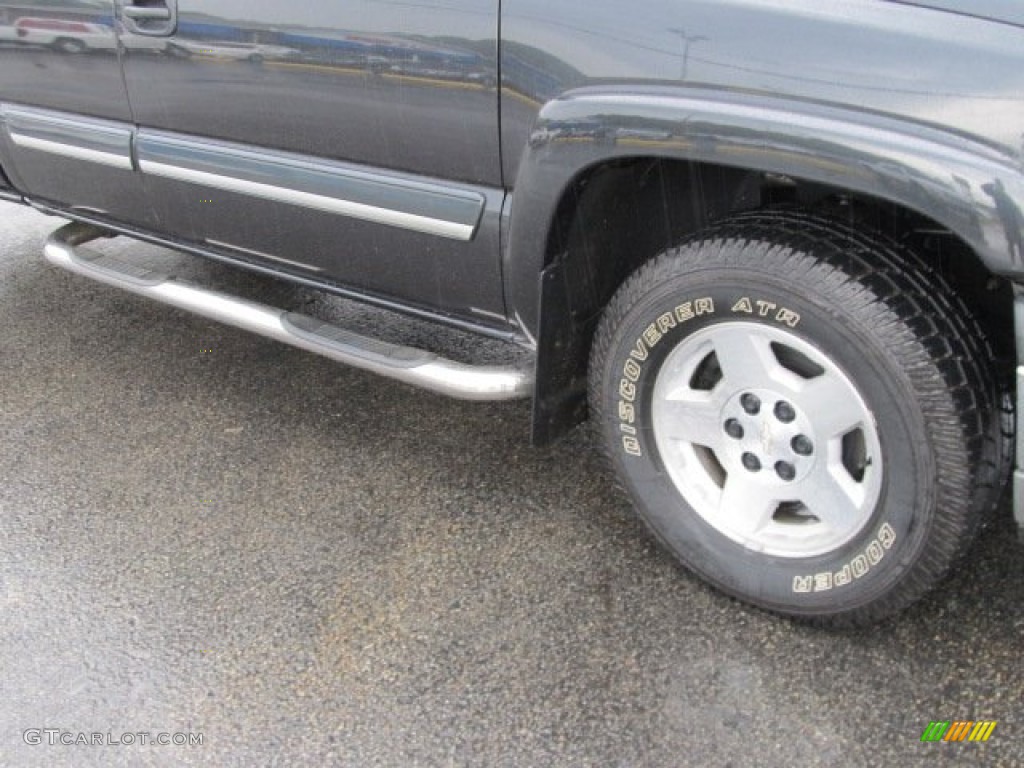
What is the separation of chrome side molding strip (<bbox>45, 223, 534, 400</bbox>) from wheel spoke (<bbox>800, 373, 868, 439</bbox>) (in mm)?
663

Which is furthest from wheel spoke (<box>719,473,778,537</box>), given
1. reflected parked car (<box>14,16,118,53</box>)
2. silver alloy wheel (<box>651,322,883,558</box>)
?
reflected parked car (<box>14,16,118,53</box>)

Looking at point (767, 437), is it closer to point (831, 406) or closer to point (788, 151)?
point (831, 406)

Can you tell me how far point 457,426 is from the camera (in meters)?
3.26

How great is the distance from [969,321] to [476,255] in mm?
1070

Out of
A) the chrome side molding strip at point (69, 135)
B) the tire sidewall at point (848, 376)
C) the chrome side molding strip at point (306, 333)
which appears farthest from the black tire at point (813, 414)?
the chrome side molding strip at point (69, 135)

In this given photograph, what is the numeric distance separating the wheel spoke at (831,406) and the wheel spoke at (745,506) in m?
0.23

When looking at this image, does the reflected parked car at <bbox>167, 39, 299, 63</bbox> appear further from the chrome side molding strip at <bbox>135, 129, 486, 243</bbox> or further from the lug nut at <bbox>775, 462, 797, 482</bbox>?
the lug nut at <bbox>775, 462, 797, 482</bbox>

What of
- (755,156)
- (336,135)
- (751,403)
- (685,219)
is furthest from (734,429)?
(336,135)

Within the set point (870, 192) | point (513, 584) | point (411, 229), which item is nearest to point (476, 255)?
point (411, 229)

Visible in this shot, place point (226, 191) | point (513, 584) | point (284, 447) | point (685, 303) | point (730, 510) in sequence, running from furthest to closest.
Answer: point (284, 447), point (226, 191), point (513, 584), point (730, 510), point (685, 303)

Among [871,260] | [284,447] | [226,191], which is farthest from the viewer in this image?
[284,447]

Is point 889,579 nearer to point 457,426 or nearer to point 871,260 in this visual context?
point 871,260

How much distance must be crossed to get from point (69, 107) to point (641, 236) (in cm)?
188

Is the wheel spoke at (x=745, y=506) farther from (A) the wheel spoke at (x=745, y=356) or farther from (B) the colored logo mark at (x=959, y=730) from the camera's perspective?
(B) the colored logo mark at (x=959, y=730)
